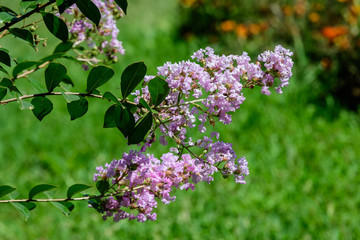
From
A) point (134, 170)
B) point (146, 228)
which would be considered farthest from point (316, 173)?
point (134, 170)

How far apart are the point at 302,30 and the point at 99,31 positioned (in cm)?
383

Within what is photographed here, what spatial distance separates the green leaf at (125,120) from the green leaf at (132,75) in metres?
0.03

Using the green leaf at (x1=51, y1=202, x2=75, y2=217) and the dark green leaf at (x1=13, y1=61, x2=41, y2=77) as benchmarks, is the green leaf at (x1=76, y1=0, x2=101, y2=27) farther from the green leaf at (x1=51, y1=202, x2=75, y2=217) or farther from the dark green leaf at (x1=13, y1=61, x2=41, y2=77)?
the green leaf at (x1=51, y1=202, x2=75, y2=217)

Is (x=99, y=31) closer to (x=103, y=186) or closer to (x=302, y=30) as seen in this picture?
(x=103, y=186)

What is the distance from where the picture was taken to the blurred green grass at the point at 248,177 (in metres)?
2.98

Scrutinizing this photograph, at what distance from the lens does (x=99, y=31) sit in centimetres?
148

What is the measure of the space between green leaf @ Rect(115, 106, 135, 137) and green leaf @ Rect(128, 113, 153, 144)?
0.04 ft

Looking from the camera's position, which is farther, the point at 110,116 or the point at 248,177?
the point at 248,177

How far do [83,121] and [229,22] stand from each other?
1.96 metres

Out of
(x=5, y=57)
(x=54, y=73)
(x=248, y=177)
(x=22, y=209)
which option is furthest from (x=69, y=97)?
(x=248, y=177)

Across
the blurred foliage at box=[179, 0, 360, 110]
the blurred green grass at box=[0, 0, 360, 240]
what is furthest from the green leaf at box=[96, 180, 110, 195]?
the blurred foliage at box=[179, 0, 360, 110]

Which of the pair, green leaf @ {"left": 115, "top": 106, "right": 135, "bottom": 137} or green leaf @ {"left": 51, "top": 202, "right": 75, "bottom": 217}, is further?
green leaf @ {"left": 51, "top": 202, "right": 75, "bottom": 217}

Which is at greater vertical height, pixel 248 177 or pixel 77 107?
pixel 248 177

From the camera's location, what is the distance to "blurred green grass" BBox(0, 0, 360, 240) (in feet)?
9.78
